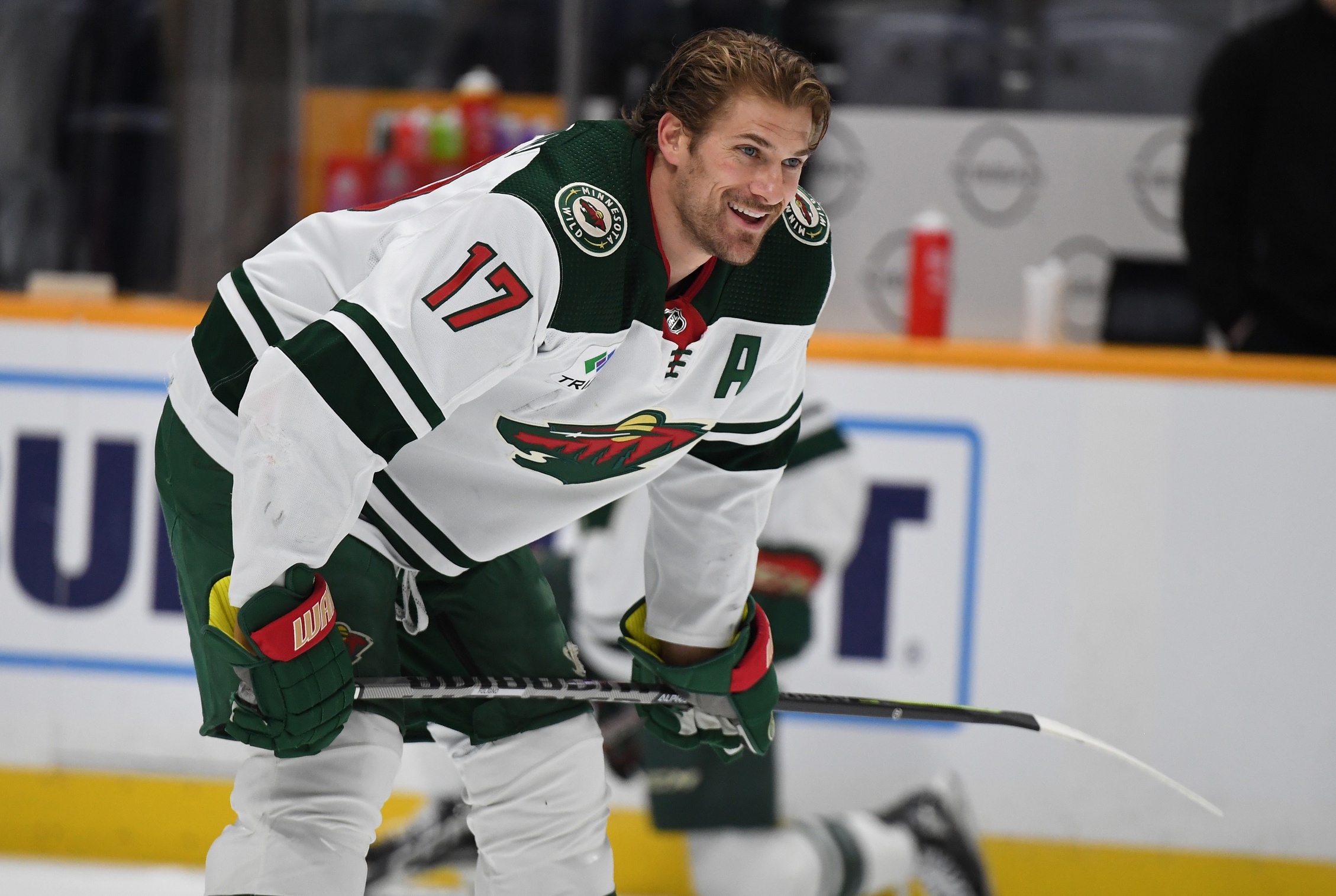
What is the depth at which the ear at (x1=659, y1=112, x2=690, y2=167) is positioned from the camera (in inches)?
62.3

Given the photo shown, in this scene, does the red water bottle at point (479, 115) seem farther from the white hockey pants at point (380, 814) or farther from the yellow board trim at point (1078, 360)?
the white hockey pants at point (380, 814)

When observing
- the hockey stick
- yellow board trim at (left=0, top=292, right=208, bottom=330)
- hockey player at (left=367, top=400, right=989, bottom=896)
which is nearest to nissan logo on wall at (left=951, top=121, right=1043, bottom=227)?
hockey player at (left=367, top=400, right=989, bottom=896)

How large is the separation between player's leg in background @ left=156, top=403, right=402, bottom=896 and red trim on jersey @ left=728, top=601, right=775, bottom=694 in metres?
0.40

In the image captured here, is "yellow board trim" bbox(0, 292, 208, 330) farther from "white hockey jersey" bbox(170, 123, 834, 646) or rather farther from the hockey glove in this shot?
"white hockey jersey" bbox(170, 123, 834, 646)

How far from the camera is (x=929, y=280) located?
10.4 feet

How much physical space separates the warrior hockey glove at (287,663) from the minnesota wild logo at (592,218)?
41 centimetres

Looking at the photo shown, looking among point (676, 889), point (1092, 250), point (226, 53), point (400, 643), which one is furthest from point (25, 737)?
point (1092, 250)

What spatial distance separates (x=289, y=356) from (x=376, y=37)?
10.4ft

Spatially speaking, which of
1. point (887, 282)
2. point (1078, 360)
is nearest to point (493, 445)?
point (1078, 360)

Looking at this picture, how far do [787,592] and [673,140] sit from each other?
3.99 feet

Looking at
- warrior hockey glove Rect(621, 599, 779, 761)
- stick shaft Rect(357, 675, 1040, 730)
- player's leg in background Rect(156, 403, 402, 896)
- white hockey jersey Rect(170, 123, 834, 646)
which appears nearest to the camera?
white hockey jersey Rect(170, 123, 834, 646)

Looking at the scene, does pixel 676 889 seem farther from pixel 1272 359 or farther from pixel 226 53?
pixel 226 53

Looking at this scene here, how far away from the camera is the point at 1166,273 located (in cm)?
360

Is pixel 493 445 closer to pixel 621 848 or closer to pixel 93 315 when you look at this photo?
pixel 621 848
